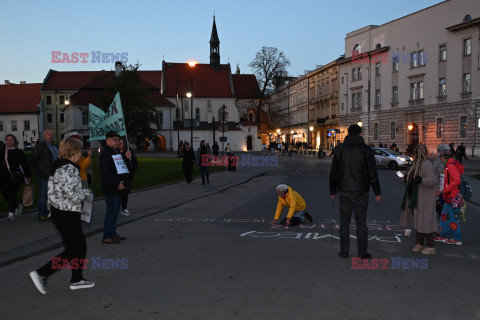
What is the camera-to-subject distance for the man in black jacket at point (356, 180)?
669cm

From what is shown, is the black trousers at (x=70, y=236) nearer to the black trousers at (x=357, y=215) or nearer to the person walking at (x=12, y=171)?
the black trousers at (x=357, y=215)

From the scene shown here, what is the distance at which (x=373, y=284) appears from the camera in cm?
549

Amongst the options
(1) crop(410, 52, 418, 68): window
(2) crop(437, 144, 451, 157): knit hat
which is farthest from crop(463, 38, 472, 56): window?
(2) crop(437, 144, 451, 157): knit hat

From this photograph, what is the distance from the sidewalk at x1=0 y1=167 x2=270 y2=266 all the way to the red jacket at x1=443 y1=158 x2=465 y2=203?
19.9 feet

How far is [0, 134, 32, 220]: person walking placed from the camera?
10.3 m

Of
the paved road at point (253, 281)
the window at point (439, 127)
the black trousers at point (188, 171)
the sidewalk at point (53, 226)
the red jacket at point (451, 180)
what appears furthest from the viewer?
the window at point (439, 127)

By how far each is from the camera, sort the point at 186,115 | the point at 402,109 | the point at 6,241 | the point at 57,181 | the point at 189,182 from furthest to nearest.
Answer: the point at 186,115, the point at 402,109, the point at 189,182, the point at 6,241, the point at 57,181

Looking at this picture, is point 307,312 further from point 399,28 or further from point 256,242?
point 399,28

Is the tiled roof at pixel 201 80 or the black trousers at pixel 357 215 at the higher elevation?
the tiled roof at pixel 201 80

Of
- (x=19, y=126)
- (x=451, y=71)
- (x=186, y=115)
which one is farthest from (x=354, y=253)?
(x=19, y=126)

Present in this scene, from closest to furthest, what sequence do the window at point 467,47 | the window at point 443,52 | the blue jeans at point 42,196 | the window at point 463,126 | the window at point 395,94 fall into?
the blue jeans at point 42,196 < the window at point 467,47 < the window at point 463,126 < the window at point 443,52 < the window at point 395,94

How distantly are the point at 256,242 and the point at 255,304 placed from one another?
10.6 feet

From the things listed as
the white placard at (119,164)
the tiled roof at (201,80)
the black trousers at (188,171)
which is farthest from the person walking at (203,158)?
the tiled roof at (201,80)

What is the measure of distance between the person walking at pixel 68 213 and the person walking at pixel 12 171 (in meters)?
5.46
